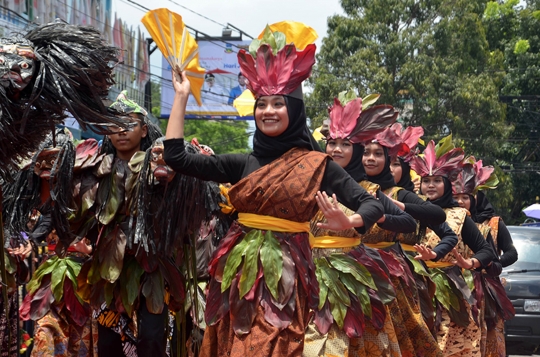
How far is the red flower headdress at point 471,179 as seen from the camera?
10312 millimetres

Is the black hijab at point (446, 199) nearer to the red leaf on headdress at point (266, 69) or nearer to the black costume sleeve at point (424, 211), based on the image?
the black costume sleeve at point (424, 211)

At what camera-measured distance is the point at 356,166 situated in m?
6.87

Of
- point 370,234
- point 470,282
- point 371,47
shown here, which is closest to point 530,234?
point 470,282

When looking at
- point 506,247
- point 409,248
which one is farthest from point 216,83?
point 409,248

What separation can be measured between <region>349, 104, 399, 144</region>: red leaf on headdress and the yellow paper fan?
7.03 ft

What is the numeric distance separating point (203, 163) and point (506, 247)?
598 centimetres

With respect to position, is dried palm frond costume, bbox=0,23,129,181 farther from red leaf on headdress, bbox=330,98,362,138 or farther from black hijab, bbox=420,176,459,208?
black hijab, bbox=420,176,459,208

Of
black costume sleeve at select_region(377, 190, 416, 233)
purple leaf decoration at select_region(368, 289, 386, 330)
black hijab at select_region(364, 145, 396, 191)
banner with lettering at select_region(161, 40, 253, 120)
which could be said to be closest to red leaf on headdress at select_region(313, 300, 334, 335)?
purple leaf decoration at select_region(368, 289, 386, 330)

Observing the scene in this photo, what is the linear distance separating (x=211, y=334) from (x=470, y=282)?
195 inches

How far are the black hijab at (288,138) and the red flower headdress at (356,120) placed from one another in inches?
63.2

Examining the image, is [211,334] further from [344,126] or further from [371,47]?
[371,47]

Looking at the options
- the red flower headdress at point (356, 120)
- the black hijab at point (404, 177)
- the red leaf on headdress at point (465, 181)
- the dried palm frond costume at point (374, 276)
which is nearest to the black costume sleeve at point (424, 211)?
the dried palm frond costume at point (374, 276)

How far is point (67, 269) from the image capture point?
6.76 meters

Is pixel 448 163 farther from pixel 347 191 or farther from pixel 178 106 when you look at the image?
pixel 178 106
